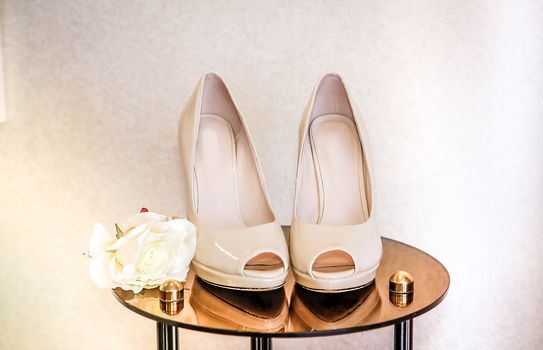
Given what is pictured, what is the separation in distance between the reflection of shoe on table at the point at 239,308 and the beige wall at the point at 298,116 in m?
0.41

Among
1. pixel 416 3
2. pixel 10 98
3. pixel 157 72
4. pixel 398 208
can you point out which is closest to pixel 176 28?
pixel 157 72


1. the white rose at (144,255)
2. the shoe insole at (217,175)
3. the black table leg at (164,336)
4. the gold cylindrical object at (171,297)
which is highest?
the shoe insole at (217,175)

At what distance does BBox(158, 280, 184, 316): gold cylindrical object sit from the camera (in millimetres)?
798

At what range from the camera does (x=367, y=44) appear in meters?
1.21

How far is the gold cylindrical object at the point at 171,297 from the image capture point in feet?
2.62

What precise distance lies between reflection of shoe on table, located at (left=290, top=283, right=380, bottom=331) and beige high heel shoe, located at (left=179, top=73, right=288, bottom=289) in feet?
0.24

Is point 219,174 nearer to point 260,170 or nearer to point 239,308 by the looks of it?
point 260,170

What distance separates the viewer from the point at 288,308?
0.80 m

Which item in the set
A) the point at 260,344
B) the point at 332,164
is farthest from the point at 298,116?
the point at 260,344

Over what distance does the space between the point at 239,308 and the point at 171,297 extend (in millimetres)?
93

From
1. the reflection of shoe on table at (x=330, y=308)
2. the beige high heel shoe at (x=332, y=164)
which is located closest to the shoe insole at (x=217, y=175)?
the beige high heel shoe at (x=332, y=164)

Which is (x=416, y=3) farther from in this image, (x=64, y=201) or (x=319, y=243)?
(x=64, y=201)

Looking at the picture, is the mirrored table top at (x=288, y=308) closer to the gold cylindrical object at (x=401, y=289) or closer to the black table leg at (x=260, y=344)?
the gold cylindrical object at (x=401, y=289)

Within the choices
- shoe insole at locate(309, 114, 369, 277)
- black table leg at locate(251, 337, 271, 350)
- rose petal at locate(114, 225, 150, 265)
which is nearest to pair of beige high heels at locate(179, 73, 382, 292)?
shoe insole at locate(309, 114, 369, 277)
